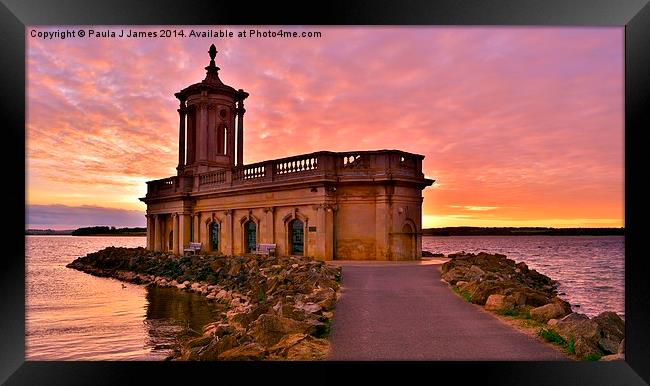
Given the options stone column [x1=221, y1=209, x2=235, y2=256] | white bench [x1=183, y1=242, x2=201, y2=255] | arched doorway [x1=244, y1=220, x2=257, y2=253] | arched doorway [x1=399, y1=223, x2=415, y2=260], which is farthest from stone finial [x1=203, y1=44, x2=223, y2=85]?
arched doorway [x1=399, y1=223, x2=415, y2=260]

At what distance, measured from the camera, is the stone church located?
21047 mm

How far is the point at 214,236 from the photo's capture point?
28891 mm

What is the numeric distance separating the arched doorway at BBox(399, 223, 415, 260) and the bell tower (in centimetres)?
1537

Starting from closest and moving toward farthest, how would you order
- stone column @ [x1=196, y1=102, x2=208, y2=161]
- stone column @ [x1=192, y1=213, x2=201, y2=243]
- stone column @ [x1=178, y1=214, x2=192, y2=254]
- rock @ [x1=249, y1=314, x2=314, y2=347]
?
1. rock @ [x1=249, y1=314, x2=314, y2=347]
2. stone column @ [x1=192, y1=213, x2=201, y2=243]
3. stone column @ [x1=178, y1=214, x2=192, y2=254]
4. stone column @ [x1=196, y1=102, x2=208, y2=161]

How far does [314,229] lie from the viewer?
21516 millimetres

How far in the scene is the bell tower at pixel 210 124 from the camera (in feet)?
106

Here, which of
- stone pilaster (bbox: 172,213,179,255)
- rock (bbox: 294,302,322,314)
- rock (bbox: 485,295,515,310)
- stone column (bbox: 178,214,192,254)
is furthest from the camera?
stone pilaster (bbox: 172,213,179,255)

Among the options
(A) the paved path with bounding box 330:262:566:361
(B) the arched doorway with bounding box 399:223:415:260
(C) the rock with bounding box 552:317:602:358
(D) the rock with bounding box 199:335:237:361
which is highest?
(B) the arched doorway with bounding box 399:223:415:260

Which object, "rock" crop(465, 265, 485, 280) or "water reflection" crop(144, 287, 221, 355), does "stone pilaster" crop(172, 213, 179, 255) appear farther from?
"rock" crop(465, 265, 485, 280)

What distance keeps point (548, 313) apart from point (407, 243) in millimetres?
12004

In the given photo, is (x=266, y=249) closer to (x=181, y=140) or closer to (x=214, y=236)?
(x=214, y=236)

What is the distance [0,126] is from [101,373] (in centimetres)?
439
